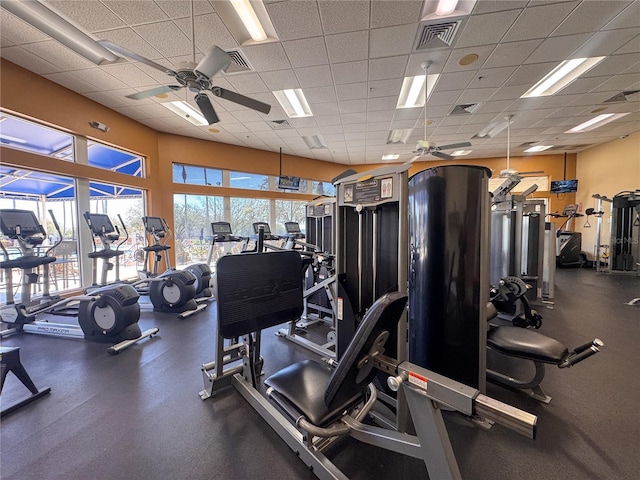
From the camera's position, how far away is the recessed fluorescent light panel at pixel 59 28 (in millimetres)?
2697

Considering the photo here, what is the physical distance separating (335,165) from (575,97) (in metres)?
6.60

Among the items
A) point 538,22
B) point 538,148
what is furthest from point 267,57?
point 538,148

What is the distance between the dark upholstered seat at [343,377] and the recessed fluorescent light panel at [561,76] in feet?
16.3

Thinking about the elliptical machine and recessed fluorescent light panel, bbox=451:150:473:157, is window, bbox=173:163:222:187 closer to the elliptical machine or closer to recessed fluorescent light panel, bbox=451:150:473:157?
the elliptical machine

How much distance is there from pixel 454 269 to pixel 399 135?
605cm

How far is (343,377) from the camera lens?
1.07 m

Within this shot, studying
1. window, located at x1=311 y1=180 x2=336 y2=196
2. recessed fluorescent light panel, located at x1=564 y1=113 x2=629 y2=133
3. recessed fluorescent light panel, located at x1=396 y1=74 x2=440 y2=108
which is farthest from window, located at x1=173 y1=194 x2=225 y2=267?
recessed fluorescent light panel, located at x1=564 y1=113 x2=629 y2=133

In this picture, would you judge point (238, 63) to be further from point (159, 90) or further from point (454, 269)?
point (454, 269)

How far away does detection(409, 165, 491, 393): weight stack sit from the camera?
1.76 meters

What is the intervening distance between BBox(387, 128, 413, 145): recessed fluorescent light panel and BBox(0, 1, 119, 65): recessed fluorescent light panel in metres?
5.61

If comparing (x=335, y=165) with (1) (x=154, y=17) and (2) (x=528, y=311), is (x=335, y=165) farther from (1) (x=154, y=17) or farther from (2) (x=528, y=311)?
(2) (x=528, y=311)

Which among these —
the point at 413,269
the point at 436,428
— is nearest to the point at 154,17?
the point at 413,269

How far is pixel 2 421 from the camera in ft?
5.92

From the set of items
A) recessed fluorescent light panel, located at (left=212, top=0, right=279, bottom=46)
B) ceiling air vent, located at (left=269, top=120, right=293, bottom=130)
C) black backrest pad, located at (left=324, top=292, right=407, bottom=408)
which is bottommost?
black backrest pad, located at (left=324, top=292, right=407, bottom=408)
